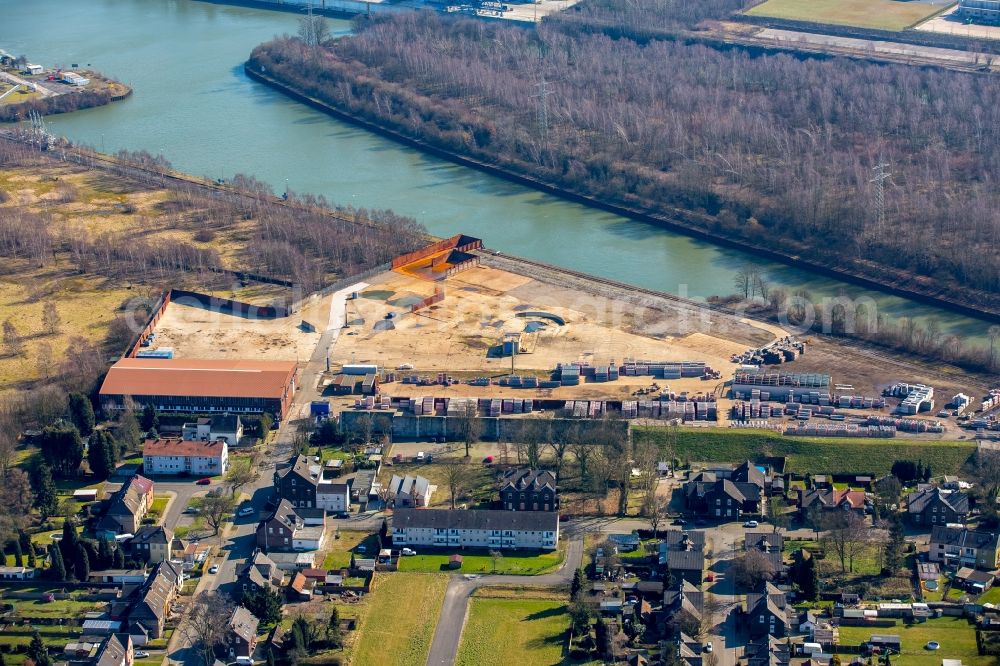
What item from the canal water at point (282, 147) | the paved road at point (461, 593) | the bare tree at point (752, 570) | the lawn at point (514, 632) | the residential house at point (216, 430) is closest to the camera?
the lawn at point (514, 632)

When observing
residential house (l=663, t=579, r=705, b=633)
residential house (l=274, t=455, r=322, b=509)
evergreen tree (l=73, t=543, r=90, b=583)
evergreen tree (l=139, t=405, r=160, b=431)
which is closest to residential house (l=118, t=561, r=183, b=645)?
evergreen tree (l=73, t=543, r=90, b=583)

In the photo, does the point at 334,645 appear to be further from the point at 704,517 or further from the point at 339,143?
the point at 339,143

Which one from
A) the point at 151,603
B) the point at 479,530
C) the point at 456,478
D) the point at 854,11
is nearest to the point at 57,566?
the point at 151,603

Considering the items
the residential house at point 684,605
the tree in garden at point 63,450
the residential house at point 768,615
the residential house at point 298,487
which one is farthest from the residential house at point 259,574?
the residential house at point 768,615

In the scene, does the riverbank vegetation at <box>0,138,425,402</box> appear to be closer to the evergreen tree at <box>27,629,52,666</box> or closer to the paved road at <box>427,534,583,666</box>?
the evergreen tree at <box>27,629,52,666</box>

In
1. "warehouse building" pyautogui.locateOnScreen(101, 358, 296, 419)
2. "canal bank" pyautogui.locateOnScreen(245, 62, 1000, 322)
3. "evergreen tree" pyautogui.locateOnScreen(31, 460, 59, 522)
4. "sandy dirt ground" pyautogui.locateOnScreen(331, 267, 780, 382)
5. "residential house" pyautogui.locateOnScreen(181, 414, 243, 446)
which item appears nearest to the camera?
"evergreen tree" pyautogui.locateOnScreen(31, 460, 59, 522)

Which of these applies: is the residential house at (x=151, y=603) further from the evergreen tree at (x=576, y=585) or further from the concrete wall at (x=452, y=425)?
the evergreen tree at (x=576, y=585)

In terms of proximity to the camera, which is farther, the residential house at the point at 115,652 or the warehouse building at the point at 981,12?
the warehouse building at the point at 981,12

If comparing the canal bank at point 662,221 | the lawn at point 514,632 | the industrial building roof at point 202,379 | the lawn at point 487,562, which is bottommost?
the lawn at point 514,632

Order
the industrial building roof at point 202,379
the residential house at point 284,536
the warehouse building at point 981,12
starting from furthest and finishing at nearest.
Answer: the warehouse building at point 981,12, the industrial building roof at point 202,379, the residential house at point 284,536
